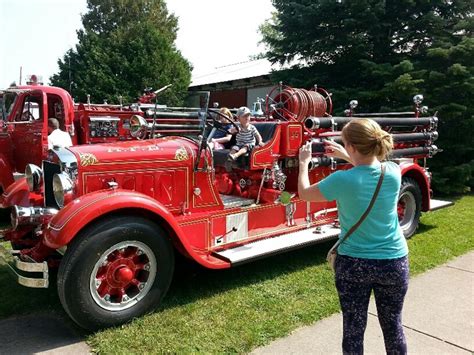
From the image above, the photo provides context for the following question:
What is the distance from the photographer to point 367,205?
2.25 m

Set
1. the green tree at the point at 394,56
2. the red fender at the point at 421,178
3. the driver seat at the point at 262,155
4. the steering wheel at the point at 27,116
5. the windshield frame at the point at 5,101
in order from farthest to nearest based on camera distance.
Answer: the green tree at the point at 394,56 < the windshield frame at the point at 5,101 < the steering wheel at the point at 27,116 < the red fender at the point at 421,178 < the driver seat at the point at 262,155

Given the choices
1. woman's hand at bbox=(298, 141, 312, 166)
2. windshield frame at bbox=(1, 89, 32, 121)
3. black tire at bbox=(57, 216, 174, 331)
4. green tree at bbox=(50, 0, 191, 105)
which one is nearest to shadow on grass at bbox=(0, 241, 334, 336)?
black tire at bbox=(57, 216, 174, 331)

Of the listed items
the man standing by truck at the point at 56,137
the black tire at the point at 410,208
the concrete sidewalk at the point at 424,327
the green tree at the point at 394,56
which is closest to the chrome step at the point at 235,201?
the concrete sidewalk at the point at 424,327

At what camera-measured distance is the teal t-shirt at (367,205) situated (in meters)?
2.24

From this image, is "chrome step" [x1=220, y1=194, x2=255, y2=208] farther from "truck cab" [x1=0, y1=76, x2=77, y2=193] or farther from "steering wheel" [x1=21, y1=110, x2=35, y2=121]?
"steering wheel" [x1=21, y1=110, x2=35, y2=121]

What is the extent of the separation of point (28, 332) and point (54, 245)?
0.86 meters

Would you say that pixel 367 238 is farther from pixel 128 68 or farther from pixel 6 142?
pixel 128 68

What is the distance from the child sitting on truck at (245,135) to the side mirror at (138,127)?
3.32 feet

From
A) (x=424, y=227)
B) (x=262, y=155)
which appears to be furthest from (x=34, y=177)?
(x=424, y=227)

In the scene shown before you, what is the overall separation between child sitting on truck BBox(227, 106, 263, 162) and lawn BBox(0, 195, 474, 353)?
1370 millimetres

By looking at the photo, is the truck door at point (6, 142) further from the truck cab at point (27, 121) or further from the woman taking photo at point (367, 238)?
the woman taking photo at point (367, 238)

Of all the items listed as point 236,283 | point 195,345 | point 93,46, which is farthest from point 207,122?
point 93,46

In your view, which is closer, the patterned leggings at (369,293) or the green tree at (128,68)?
the patterned leggings at (369,293)

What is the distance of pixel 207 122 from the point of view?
4297 mm
